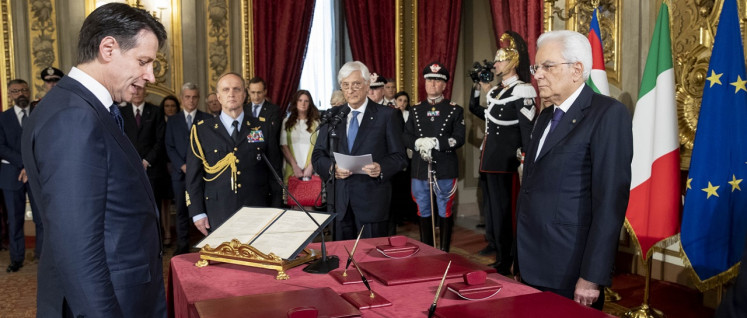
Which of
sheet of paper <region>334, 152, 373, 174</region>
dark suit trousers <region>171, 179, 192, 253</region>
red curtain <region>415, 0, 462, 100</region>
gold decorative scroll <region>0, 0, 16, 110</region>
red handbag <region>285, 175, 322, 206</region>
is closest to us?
sheet of paper <region>334, 152, 373, 174</region>

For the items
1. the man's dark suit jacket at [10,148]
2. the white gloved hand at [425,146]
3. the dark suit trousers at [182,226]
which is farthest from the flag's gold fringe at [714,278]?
the man's dark suit jacket at [10,148]

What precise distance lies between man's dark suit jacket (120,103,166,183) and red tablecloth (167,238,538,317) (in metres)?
3.57

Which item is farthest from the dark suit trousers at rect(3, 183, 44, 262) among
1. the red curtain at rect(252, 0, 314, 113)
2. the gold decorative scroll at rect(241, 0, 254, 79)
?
the red curtain at rect(252, 0, 314, 113)

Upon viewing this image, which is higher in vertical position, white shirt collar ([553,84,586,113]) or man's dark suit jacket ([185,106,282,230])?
white shirt collar ([553,84,586,113])

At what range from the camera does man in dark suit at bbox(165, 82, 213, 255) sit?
5285 millimetres

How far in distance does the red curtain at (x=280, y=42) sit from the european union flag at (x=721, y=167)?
4.80 meters

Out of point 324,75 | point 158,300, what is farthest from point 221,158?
point 324,75

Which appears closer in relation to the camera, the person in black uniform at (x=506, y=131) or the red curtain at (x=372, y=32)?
the person in black uniform at (x=506, y=131)

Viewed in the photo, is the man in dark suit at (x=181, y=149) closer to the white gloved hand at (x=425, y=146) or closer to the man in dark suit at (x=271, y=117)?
the man in dark suit at (x=271, y=117)

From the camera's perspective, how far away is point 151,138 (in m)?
5.47

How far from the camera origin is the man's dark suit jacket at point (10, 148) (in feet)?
16.3

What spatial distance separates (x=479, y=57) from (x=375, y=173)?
4.57m

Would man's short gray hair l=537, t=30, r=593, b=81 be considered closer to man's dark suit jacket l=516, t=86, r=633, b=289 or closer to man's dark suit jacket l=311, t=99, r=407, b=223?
man's dark suit jacket l=516, t=86, r=633, b=289

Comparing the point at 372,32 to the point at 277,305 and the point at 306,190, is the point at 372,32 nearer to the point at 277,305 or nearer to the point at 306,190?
the point at 306,190
